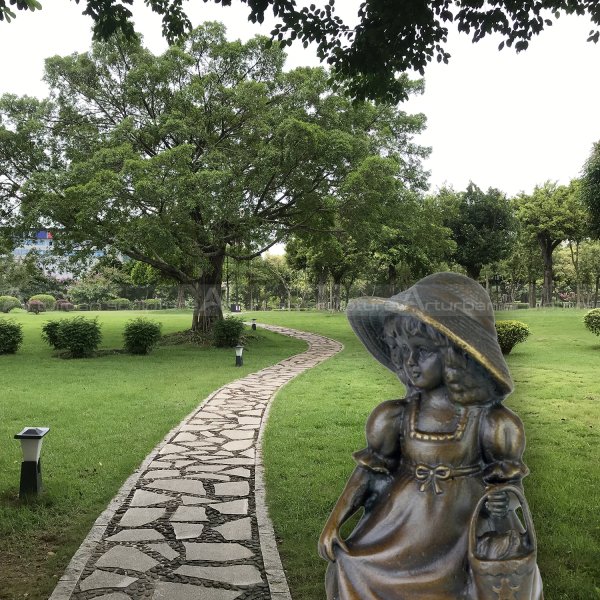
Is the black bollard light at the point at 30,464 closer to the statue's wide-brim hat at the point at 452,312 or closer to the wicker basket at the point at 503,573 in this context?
the statue's wide-brim hat at the point at 452,312

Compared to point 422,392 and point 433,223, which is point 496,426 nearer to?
point 422,392

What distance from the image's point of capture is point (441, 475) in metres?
2.15

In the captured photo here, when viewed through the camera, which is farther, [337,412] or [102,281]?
[102,281]

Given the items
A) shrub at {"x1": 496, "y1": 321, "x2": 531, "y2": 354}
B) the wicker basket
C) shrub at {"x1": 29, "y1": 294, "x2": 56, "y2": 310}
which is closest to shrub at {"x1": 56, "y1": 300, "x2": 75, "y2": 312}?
shrub at {"x1": 29, "y1": 294, "x2": 56, "y2": 310}

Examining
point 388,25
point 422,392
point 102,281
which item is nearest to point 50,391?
point 388,25

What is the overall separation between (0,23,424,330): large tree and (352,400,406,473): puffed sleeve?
1356 cm

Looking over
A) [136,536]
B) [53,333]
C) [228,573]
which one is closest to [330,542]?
[228,573]

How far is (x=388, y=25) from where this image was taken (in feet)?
19.6

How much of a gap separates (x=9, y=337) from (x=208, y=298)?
22.3 ft

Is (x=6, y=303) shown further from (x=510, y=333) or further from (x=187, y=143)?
(x=510, y=333)

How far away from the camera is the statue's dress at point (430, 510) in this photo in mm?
2074

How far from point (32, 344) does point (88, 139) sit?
7547 mm

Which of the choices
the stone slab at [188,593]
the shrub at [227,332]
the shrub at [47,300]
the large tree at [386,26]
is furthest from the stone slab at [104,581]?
the shrub at [47,300]

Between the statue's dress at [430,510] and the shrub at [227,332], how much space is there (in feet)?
57.7
